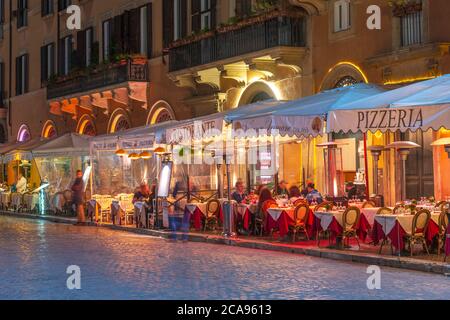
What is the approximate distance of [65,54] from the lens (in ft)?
132

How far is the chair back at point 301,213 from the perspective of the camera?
18.4 meters

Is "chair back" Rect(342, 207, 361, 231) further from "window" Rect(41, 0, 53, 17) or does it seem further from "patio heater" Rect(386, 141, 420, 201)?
"window" Rect(41, 0, 53, 17)

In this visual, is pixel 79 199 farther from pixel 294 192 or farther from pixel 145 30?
pixel 145 30

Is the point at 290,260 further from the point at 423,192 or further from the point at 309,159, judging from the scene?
the point at 309,159

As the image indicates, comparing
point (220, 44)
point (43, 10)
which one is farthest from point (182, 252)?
point (43, 10)

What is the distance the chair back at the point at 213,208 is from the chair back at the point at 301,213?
4198 mm

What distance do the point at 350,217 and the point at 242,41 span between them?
996 cm

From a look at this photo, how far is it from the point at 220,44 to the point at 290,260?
12.0m

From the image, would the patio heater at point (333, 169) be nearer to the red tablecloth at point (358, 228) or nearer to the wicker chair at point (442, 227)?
the red tablecloth at point (358, 228)

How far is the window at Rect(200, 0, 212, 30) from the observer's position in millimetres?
29266

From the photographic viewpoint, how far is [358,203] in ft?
61.4

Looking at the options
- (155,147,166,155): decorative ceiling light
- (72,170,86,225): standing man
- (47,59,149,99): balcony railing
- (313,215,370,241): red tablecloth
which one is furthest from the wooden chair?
(47,59,149,99): balcony railing

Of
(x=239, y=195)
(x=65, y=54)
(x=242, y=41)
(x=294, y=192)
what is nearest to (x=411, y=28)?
(x=294, y=192)

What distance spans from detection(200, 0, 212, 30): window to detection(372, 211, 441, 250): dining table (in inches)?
587
